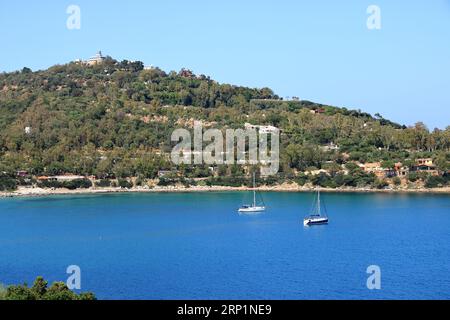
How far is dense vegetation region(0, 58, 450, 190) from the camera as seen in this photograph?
3516cm

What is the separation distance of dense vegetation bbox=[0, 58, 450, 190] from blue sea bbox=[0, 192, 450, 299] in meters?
6.70

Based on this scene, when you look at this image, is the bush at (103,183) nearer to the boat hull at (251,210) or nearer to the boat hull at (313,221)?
the boat hull at (251,210)

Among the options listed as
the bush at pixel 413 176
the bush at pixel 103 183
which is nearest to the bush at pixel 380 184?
the bush at pixel 413 176

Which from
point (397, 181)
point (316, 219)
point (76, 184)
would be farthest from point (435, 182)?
point (76, 184)

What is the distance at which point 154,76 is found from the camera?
4938 centimetres

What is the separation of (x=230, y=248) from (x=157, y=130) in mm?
23029

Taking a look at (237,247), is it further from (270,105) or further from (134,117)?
(270,105)

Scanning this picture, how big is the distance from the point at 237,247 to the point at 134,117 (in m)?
25.0

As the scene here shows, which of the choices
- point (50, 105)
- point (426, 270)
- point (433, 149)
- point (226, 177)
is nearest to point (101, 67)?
point (50, 105)

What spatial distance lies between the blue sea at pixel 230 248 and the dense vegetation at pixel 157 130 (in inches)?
264

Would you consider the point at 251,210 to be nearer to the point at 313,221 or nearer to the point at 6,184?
the point at 313,221

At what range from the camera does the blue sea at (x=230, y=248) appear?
1238cm

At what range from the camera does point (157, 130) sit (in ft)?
128

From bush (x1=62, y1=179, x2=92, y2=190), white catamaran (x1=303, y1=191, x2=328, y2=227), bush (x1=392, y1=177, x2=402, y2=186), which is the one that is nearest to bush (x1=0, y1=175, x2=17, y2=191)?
bush (x1=62, y1=179, x2=92, y2=190)
